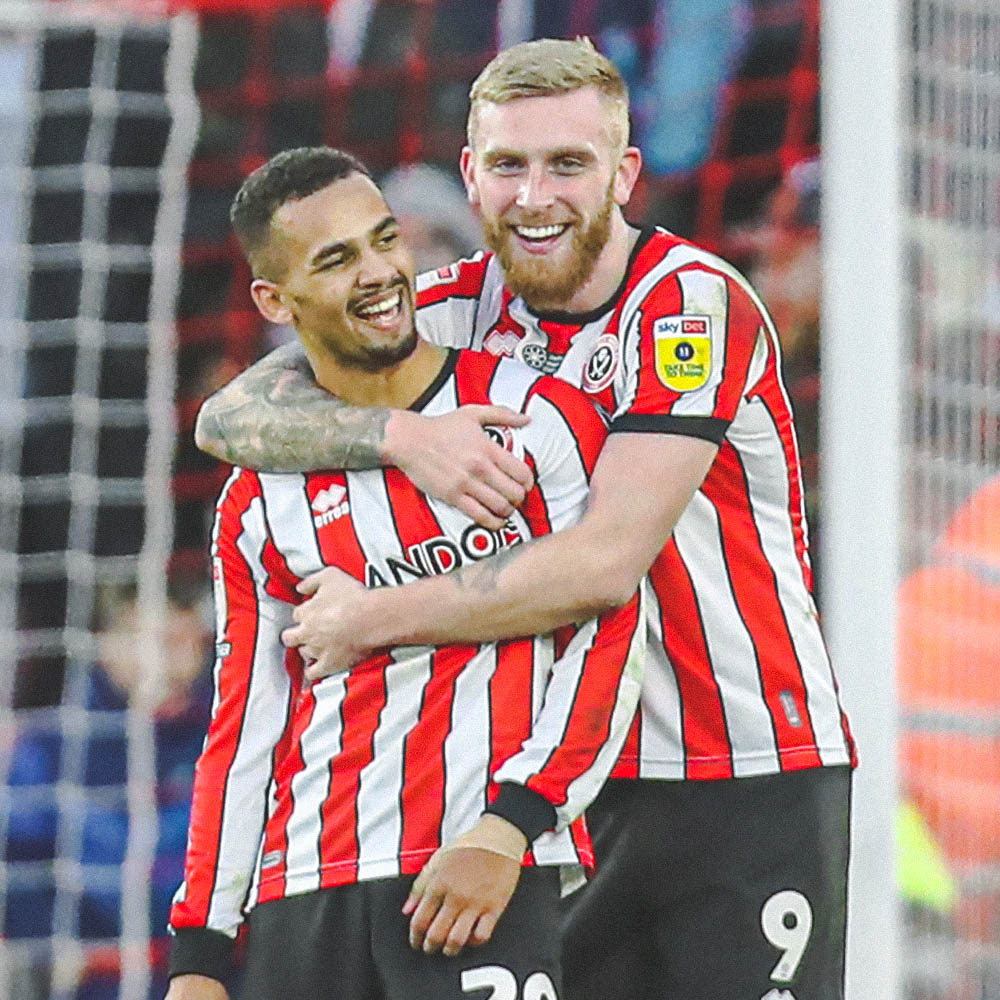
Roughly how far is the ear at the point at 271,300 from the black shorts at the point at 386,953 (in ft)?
2.24

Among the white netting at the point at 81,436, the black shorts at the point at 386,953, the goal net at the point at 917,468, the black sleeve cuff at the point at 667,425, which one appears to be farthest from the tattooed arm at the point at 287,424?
the white netting at the point at 81,436

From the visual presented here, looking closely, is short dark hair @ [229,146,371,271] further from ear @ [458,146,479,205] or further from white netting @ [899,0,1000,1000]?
white netting @ [899,0,1000,1000]

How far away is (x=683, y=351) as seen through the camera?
2.46 m

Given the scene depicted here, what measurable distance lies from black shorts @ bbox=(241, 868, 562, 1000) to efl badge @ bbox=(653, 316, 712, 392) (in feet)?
1.99

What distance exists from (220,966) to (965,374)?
1.94m

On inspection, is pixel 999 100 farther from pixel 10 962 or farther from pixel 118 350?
pixel 10 962

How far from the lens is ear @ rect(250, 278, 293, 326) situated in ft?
7.95

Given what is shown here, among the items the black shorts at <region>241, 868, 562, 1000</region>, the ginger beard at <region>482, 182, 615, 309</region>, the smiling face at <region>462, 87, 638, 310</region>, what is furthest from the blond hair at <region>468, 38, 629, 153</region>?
the black shorts at <region>241, 868, 562, 1000</region>

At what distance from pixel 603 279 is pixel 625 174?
0.48 feet

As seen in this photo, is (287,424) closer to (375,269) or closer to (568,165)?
(375,269)

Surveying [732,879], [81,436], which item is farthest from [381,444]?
[81,436]

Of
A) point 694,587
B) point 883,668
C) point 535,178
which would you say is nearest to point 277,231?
point 535,178

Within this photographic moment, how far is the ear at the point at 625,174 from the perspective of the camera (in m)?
2.58

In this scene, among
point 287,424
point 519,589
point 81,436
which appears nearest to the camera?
A: point 519,589
